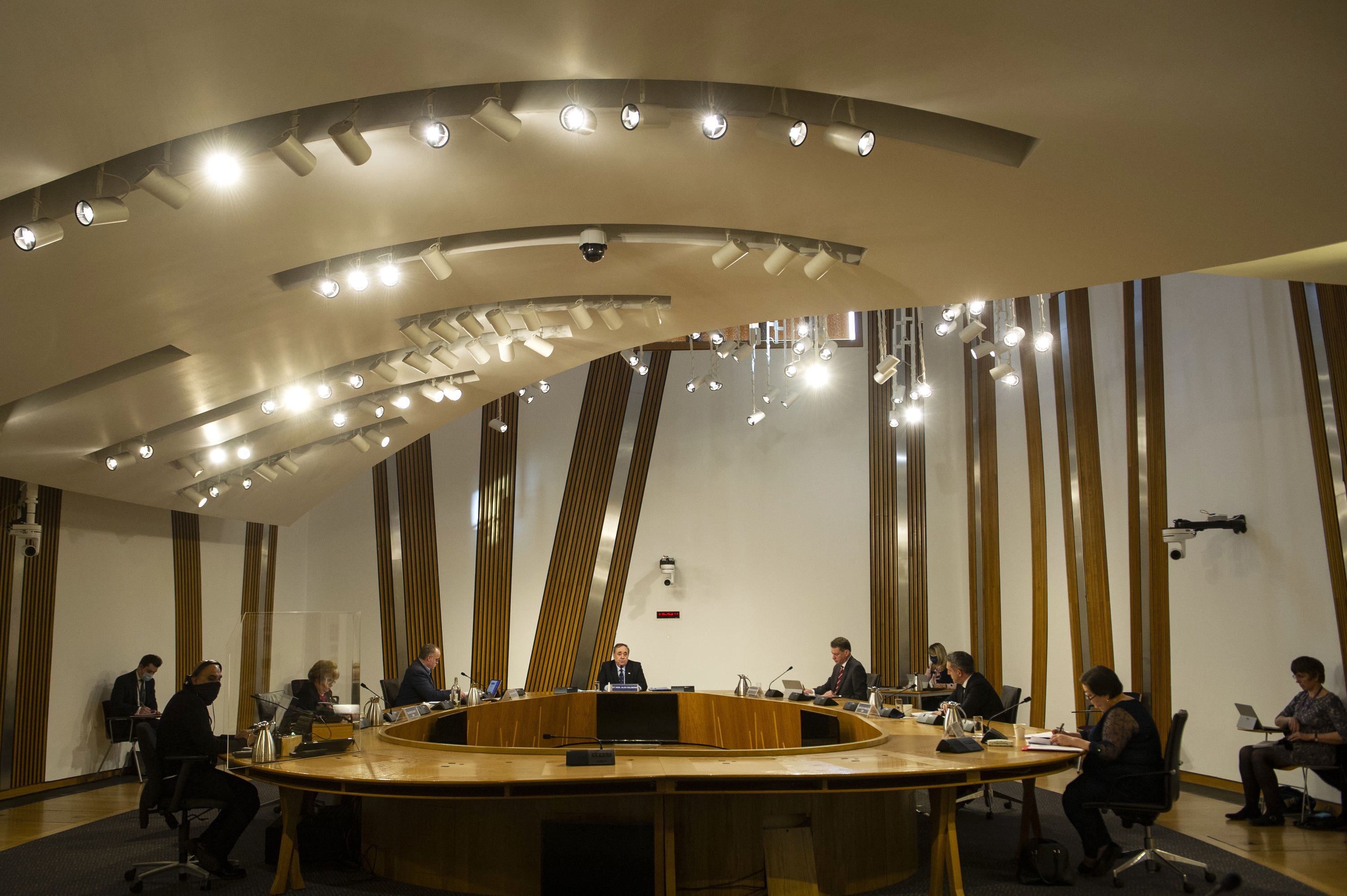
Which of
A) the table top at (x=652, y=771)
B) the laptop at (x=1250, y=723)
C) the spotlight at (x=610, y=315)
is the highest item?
the spotlight at (x=610, y=315)

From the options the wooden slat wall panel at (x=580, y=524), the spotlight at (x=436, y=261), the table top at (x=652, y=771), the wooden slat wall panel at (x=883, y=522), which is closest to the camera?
the table top at (x=652, y=771)

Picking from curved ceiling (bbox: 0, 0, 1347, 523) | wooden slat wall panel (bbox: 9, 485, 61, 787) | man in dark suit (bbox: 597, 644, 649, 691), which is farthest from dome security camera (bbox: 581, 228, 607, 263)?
wooden slat wall panel (bbox: 9, 485, 61, 787)

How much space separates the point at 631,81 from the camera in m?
3.14

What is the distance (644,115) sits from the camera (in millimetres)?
3051

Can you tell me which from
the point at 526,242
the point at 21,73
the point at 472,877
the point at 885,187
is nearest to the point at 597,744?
the point at 472,877

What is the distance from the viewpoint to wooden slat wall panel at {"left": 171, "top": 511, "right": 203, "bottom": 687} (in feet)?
31.4

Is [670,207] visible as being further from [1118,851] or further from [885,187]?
[1118,851]

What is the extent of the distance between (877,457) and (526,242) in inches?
300

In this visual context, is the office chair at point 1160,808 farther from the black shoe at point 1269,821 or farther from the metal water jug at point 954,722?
the black shoe at point 1269,821

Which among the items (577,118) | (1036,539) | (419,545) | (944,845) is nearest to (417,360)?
(577,118)

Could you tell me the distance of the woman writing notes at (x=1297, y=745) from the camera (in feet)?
18.5

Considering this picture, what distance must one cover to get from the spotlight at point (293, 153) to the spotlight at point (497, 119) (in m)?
0.58

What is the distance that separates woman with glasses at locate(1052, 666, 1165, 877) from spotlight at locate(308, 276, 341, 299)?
431 centimetres

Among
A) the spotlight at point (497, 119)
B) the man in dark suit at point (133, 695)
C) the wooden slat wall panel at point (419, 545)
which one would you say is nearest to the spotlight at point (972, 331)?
the spotlight at point (497, 119)
